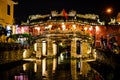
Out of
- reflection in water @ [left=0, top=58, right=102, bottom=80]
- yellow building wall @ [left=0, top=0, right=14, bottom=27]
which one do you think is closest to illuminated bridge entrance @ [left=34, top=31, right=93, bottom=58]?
yellow building wall @ [left=0, top=0, right=14, bottom=27]

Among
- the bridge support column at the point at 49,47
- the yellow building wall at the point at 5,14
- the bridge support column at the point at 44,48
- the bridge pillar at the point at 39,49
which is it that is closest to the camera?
the yellow building wall at the point at 5,14

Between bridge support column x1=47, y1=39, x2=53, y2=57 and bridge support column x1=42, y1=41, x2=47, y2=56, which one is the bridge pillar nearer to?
bridge support column x1=42, y1=41, x2=47, y2=56

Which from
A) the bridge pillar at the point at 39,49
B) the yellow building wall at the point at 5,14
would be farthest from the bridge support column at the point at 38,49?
the yellow building wall at the point at 5,14

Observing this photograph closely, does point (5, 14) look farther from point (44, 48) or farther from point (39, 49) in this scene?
point (44, 48)

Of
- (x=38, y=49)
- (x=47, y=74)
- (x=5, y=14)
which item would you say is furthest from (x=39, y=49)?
(x=47, y=74)

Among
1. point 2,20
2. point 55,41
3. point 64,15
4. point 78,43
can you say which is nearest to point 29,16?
point 64,15

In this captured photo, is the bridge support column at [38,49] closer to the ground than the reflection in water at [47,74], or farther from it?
farther from it

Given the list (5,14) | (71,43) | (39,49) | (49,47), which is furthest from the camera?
(49,47)

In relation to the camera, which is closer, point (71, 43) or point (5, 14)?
point (5, 14)

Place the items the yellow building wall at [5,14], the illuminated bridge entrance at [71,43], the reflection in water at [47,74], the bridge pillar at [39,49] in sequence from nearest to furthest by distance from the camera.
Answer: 1. the reflection in water at [47,74]
2. the yellow building wall at [5,14]
3. the illuminated bridge entrance at [71,43]
4. the bridge pillar at [39,49]

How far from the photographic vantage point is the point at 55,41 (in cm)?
5662

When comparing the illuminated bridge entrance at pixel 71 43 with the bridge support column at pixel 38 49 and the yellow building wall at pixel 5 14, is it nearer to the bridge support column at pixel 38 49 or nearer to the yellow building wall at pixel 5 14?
the bridge support column at pixel 38 49

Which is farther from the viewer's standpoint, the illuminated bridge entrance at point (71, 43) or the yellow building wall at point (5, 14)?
the illuminated bridge entrance at point (71, 43)

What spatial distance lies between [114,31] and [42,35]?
1763 centimetres
